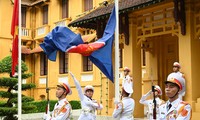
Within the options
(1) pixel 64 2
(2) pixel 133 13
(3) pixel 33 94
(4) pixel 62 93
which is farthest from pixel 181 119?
(3) pixel 33 94

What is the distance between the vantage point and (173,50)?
59.2 feet

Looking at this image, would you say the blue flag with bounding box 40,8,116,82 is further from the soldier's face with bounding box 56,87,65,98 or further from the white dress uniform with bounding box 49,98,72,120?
the white dress uniform with bounding box 49,98,72,120

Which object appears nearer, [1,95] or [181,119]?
[181,119]

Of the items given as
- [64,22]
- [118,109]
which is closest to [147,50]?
[118,109]

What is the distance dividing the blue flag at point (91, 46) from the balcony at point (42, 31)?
22678 millimetres

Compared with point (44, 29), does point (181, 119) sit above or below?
below

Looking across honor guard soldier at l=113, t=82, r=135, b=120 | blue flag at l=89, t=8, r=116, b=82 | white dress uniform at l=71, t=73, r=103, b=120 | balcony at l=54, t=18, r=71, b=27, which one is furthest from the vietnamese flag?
balcony at l=54, t=18, r=71, b=27

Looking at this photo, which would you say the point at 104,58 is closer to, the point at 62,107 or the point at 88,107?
the point at 88,107

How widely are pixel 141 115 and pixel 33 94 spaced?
60.6 feet

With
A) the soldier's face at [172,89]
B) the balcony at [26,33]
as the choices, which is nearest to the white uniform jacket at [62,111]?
the soldier's face at [172,89]

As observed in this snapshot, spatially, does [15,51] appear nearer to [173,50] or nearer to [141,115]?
[141,115]

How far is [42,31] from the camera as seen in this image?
3316 cm

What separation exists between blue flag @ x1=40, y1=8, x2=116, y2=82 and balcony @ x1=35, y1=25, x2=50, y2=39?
22.7m

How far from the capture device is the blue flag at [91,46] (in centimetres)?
898
